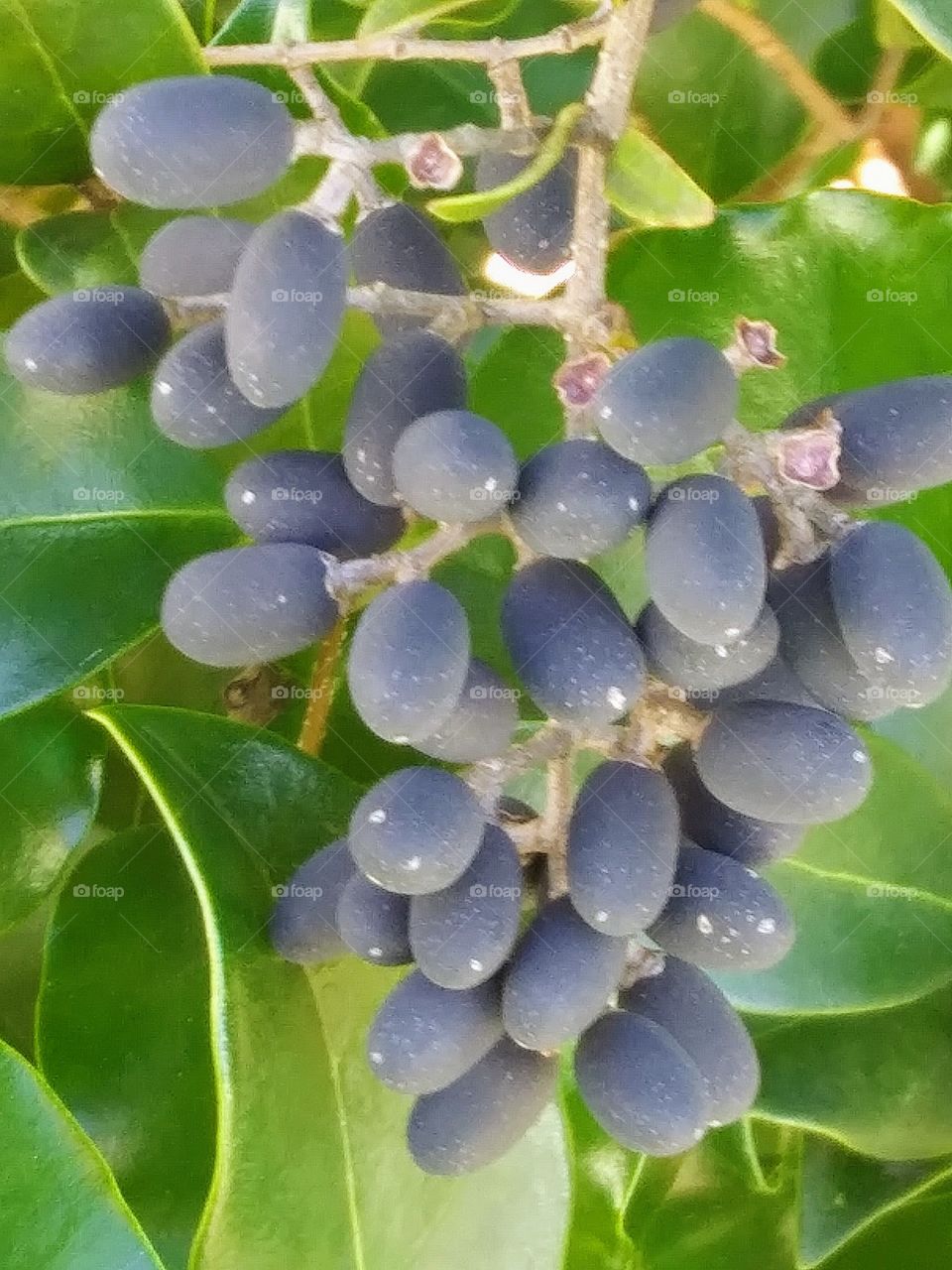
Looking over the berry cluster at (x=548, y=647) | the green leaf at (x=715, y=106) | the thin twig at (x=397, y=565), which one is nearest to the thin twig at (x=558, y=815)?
the berry cluster at (x=548, y=647)

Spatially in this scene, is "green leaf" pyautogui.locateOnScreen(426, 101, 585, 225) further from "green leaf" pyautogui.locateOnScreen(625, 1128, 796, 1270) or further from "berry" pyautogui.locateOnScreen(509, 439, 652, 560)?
"green leaf" pyautogui.locateOnScreen(625, 1128, 796, 1270)

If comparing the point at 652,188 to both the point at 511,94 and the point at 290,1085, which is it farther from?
the point at 290,1085

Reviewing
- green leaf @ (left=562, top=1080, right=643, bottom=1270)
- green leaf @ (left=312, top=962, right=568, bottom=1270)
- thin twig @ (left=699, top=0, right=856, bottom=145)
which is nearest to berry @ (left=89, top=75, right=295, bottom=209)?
green leaf @ (left=312, top=962, right=568, bottom=1270)

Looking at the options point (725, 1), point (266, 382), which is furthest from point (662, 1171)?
point (725, 1)

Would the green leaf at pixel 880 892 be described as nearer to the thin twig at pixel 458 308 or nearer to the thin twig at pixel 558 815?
the thin twig at pixel 558 815

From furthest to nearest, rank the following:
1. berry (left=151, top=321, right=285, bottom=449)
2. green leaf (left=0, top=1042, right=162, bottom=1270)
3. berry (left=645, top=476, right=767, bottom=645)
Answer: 1. green leaf (left=0, top=1042, right=162, bottom=1270)
2. berry (left=151, top=321, right=285, bottom=449)
3. berry (left=645, top=476, right=767, bottom=645)

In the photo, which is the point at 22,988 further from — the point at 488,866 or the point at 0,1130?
the point at 488,866

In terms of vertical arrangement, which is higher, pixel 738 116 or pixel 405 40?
pixel 405 40
